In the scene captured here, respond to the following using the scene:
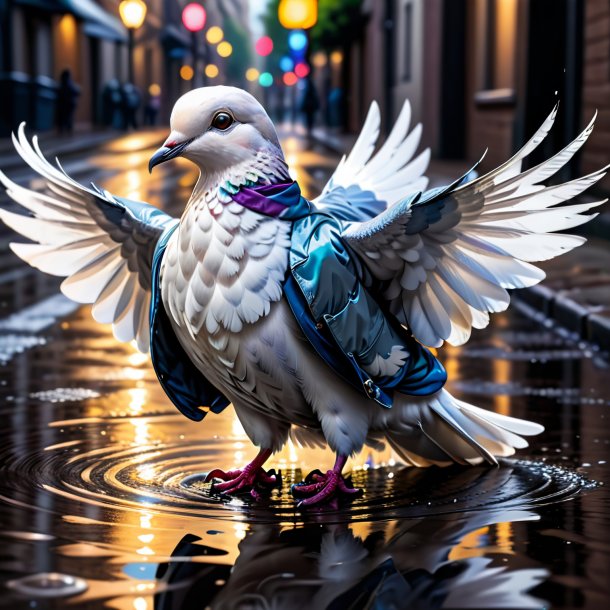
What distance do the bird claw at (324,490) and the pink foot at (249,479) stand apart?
0.14 meters

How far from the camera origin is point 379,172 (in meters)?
4.79

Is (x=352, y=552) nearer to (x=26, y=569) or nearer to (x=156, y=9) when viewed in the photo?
(x=26, y=569)

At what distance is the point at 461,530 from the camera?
3475 mm

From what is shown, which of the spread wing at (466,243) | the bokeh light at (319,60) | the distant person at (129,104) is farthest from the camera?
the bokeh light at (319,60)

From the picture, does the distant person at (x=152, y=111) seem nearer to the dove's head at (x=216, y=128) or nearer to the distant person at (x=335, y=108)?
the distant person at (x=335, y=108)

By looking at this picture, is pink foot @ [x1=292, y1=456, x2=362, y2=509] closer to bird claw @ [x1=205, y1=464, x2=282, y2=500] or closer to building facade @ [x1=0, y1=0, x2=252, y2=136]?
bird claw @ [x1=205, y1=464, x2=282, y2=500]

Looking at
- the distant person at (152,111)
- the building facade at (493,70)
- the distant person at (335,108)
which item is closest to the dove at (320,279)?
the building facade at (493,70)

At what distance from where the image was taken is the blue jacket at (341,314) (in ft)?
12.1

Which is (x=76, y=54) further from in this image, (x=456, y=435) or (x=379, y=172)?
(x=456, y=435)

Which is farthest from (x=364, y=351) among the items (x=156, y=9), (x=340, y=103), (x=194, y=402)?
(x=156, y=9)

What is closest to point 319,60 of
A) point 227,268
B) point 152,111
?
point 152,111

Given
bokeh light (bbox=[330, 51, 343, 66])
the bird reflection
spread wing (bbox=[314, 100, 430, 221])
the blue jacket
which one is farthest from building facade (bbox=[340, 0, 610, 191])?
bokeh light (bbox=[330, 51, 343, 66])

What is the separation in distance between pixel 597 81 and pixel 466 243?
1151 cm

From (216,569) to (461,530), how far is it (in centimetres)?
72
